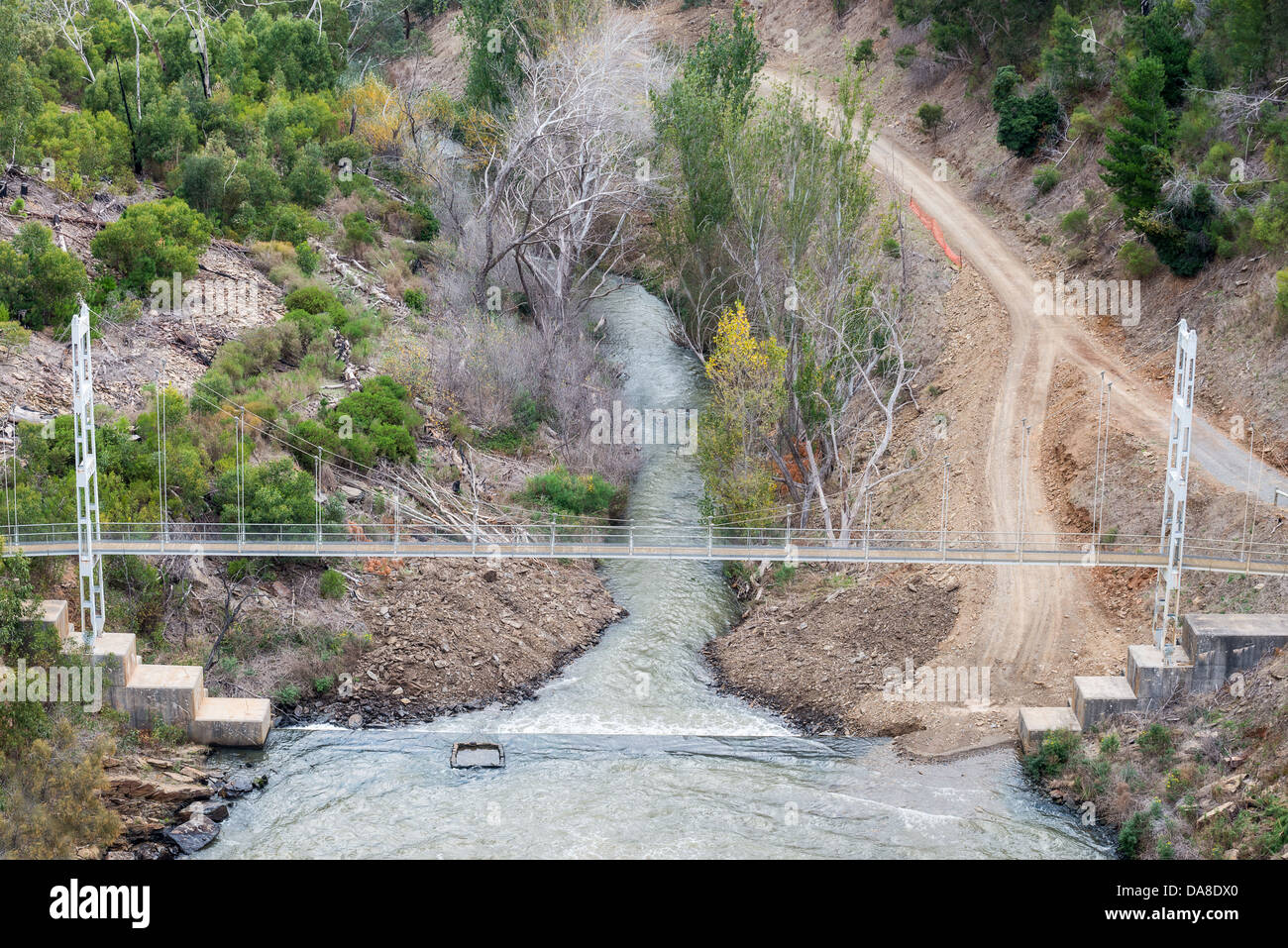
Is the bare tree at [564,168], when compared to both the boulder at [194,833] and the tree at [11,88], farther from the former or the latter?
the boulder at [194,833]

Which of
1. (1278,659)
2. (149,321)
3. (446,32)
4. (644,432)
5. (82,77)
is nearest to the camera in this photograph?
(1278,659)

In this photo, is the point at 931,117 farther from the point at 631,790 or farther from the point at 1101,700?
the point at 631,790

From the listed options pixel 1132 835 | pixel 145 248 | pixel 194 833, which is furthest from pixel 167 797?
Result: pixel 145 248

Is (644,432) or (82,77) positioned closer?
(644,432)

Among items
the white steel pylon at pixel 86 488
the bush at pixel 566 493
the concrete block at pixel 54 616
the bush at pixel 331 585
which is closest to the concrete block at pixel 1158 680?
the bush at pixel 566 493

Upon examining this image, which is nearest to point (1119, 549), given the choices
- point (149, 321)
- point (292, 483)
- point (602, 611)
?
point (602, 611)

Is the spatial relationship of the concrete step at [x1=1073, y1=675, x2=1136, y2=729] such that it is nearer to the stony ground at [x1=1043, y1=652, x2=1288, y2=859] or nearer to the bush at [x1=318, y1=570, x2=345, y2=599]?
Answer: the stony ground at [x1=1043, y1=652, x2=1288, y2=859]
